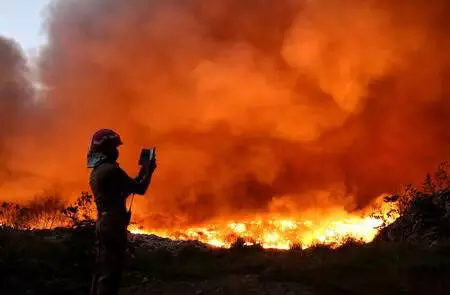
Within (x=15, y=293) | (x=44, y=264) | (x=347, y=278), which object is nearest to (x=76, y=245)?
(x=44, y=264)

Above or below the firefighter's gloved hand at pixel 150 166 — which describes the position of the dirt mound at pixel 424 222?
above

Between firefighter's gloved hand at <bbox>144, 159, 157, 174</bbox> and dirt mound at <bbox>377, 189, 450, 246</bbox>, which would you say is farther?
dirt mound at <bbox>377, 189, 450, 246</bbox>

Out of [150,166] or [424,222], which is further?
[424,222]

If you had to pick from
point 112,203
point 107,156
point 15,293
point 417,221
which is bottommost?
point 15,293

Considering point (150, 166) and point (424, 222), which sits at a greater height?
point (424, 222)

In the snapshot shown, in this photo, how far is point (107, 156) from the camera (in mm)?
7078

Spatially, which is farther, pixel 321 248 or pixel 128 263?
pixel 321 248

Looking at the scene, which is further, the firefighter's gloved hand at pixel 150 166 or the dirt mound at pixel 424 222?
the dirt mound at pixel 424 222

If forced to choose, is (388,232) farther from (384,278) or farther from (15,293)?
(15,293)

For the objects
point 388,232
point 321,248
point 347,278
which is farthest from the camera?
point 388,232

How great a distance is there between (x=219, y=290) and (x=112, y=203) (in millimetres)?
3668

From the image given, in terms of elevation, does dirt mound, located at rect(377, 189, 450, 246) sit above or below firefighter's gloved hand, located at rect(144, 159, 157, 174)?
above

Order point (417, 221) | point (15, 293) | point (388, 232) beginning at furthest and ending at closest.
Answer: point (388, 232), point (417, 221), point (15, 293)

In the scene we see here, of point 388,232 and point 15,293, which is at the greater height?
point 388,232
